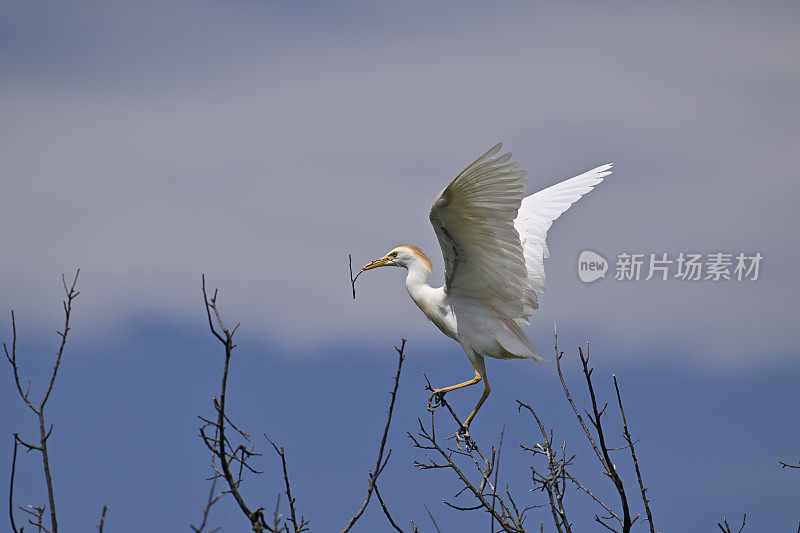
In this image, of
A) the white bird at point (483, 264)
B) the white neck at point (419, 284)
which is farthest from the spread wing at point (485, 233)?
the white neck at point (419, 284)

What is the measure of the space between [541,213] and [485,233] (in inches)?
76.5

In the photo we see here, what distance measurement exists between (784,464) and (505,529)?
4.71 feet

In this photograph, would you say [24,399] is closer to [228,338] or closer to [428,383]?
[228,338]

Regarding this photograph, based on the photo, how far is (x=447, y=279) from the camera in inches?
241

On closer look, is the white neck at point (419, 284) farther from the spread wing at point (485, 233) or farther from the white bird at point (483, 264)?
the spread wing at point (485, 233)

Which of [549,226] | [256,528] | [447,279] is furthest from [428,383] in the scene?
[256,528]

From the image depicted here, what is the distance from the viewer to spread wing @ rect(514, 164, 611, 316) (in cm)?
667

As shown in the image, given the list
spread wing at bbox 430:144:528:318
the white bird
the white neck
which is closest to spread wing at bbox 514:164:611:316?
the white bird

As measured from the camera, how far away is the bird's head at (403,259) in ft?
21.5

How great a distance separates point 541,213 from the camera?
741cm

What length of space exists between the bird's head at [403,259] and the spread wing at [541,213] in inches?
30.1

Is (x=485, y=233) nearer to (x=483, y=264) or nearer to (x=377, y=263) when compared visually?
(x=483, y=264)

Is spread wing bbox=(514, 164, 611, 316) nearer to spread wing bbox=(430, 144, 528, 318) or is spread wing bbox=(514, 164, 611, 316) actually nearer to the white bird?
the white bird

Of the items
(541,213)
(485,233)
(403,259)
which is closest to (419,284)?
(403,259)
